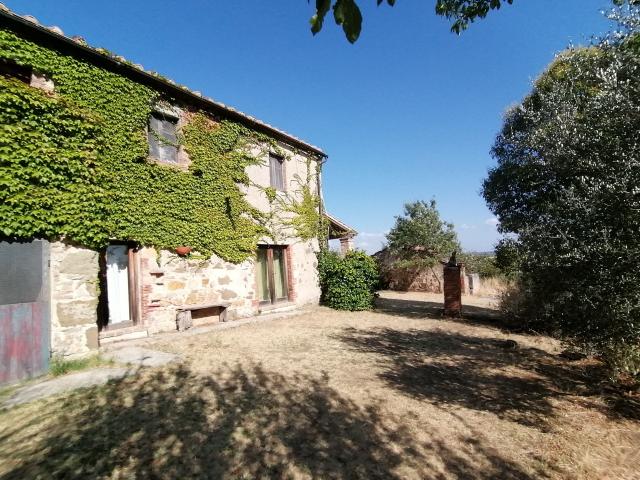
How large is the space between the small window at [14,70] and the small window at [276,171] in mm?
6476

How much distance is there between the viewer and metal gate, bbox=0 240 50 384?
5055 mm

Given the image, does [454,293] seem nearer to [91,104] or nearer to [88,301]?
[88,301]

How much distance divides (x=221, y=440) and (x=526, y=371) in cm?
520

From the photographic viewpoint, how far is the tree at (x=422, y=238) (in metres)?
21.1

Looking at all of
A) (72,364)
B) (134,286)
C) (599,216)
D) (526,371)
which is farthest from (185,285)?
(599,216)

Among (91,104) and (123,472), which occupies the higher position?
(91,104)

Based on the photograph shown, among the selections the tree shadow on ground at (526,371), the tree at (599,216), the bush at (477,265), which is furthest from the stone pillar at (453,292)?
the bush at (477,265)

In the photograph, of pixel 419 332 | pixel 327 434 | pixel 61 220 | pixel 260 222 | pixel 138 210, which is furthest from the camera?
pixel 260 222

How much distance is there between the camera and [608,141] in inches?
151

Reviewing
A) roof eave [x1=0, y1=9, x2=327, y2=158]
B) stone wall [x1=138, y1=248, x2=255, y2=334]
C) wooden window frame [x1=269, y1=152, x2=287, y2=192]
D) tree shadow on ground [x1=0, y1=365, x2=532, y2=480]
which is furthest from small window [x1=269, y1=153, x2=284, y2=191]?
tree shadow on ground [x1=0, y1=365, x2=532, y2=480]

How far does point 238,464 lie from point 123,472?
101 cm

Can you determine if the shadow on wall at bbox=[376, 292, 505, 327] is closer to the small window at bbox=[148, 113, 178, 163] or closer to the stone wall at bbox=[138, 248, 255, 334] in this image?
the stone wall at bbox=[138, 248, 255, 334]

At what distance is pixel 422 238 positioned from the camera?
844 inches

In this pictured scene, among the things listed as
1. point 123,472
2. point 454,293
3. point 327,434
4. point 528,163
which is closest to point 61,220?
point 123,472
